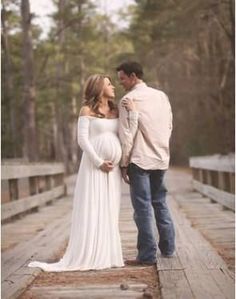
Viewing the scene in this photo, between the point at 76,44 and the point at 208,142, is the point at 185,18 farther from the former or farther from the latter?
the point at 208,142

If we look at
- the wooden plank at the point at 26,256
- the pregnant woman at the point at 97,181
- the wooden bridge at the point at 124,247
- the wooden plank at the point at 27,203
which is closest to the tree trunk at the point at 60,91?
the wooden plank at the point at 27,203

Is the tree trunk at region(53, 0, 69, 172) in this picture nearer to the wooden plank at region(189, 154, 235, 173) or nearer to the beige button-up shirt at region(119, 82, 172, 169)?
the wooden plank at region(189, 154, 235, 173)

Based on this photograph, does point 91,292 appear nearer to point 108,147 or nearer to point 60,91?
point 108,147

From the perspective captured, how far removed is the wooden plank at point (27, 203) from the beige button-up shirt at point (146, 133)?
3747 millimetres

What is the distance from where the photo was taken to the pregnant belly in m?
5.36

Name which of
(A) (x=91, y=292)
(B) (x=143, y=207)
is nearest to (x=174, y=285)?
(A) (x=91, y=292)

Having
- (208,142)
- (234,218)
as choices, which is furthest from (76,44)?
(234,218)

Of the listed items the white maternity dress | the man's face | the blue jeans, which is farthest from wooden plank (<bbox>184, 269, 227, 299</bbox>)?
the man's face

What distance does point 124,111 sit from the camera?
5.30m

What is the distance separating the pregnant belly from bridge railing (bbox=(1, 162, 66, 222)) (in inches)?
133

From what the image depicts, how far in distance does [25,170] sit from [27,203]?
582 millimetres

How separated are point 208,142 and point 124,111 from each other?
32898 millimetres

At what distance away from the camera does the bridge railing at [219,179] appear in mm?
9577

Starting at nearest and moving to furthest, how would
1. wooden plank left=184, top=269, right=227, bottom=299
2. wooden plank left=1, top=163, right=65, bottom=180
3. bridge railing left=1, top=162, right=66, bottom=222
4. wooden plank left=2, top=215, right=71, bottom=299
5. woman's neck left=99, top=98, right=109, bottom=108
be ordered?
wooden plank left=184, top=269, right=227, bottom=299, wooden plank left=2, top=215, right=71, bottom=299, woman's neck left=99, top=98, right=109, bottom=108, wooden plank left=1, top=163, right=65, bottom=180, bridge railing left=1, top=162, right=66, bottom=222
